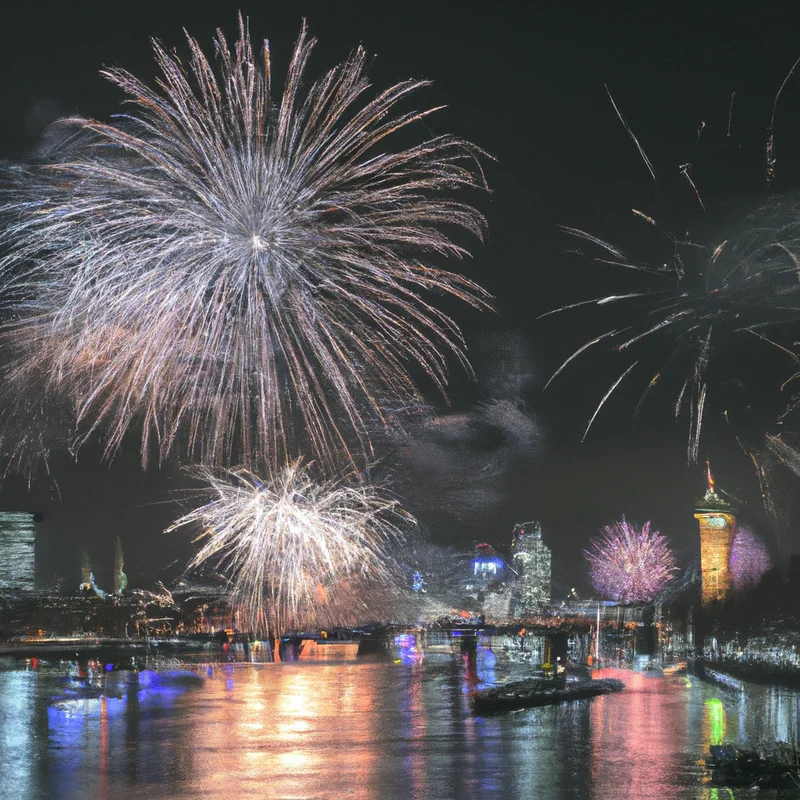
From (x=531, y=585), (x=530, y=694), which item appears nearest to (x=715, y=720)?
(x=530, y=694)

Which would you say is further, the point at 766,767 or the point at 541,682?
the point at 541,682

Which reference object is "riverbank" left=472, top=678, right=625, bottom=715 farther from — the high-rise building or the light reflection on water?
the high-rise building

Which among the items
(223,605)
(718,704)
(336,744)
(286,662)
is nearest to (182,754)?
(336,744)

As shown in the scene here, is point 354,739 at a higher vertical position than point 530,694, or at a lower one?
higher

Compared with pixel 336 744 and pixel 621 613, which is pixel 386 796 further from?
pixel 621 613

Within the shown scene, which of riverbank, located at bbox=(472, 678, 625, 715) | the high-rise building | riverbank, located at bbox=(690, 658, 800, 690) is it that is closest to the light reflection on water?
riverbank, located at bbox=(472, 678, 625, 715)

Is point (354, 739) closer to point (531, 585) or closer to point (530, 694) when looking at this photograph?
point (530, 694)

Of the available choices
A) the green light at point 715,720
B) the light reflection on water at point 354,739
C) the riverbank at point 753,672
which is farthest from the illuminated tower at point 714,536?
the green light at point 715,720
